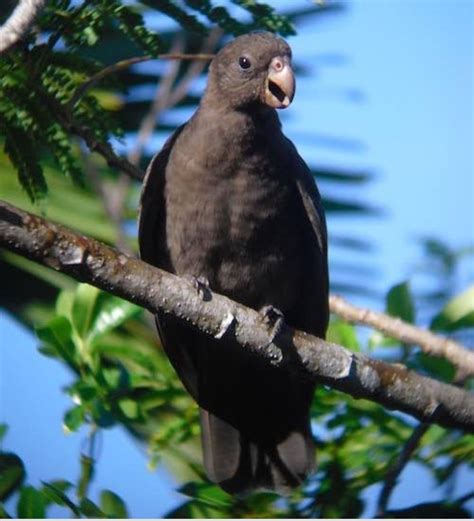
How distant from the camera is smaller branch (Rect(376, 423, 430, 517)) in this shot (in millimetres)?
3695

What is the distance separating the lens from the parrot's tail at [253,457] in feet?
13.4

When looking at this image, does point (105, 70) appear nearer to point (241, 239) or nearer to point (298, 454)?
point (241, 239)

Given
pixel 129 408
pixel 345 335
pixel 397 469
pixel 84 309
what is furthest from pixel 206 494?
pixel 345 335

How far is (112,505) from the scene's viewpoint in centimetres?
345

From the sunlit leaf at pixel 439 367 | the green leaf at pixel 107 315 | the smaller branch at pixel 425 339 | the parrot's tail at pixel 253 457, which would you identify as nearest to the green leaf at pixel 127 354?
the green leaf at pixel 107 315

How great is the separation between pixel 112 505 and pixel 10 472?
31 centimetres

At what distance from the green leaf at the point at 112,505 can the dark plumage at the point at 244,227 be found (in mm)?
637

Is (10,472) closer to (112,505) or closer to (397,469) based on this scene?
(112,505)

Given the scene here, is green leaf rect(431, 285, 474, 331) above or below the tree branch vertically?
→ above

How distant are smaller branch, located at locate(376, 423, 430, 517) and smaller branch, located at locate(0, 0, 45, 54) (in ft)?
5.53

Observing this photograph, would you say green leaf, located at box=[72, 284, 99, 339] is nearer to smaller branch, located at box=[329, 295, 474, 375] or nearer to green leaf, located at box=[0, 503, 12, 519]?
green leaf, located at box=[0, 503, 12, 519]

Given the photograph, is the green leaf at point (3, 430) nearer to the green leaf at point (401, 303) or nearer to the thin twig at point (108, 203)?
the thin twig at point (108, 203)

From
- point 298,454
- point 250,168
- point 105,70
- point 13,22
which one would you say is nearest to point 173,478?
point 298,454

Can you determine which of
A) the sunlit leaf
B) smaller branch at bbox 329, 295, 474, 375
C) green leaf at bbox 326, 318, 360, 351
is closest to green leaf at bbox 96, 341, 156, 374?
green leaf at bbox 326, 318, 360, 351
